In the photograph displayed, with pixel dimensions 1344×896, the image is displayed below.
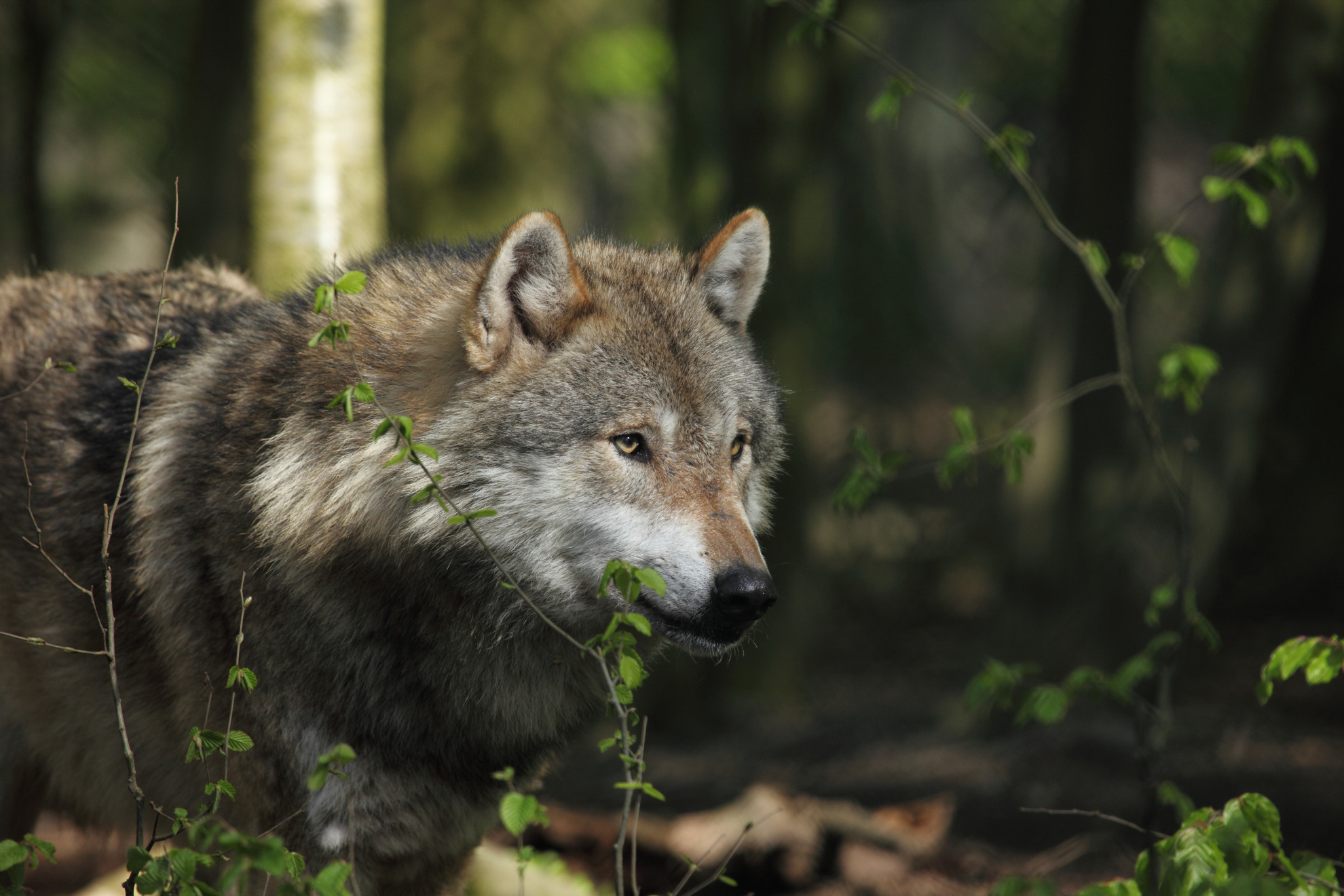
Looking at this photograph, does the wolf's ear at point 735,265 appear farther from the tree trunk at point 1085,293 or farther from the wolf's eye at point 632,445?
the tree trunk at point 1085,293

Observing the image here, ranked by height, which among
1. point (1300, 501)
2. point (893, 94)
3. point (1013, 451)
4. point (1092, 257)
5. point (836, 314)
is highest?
point (893, 94)

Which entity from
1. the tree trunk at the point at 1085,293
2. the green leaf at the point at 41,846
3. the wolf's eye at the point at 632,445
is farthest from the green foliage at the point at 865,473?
the tree trunk at the point at 1085,293

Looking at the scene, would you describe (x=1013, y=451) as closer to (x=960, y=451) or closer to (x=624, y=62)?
(x=960, y=451)

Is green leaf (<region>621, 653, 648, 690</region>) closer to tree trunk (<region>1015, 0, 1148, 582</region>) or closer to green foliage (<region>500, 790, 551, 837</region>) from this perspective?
green foliage (<region>500, 790, 551, 837</region>)

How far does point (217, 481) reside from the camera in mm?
3426

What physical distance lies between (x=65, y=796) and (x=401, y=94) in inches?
207

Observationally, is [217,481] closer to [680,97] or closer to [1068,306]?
[680,97]

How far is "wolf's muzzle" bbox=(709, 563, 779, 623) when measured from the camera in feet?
9.89

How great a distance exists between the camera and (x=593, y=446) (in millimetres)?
3314

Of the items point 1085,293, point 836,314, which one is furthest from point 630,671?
point 836,314

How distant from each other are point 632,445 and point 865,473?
92 cm

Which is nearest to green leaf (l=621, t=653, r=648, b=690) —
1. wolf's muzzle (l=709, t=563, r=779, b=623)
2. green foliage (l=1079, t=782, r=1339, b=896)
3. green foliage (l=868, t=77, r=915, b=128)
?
wolf's muzzle (l=709, t=563, r=779, b=623)

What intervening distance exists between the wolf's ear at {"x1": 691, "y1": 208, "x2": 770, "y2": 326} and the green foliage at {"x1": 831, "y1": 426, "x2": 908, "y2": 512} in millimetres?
647

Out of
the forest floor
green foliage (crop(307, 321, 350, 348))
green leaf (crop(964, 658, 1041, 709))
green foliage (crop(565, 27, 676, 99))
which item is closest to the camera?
green foliage (crop(307, 321, 350, 348))
